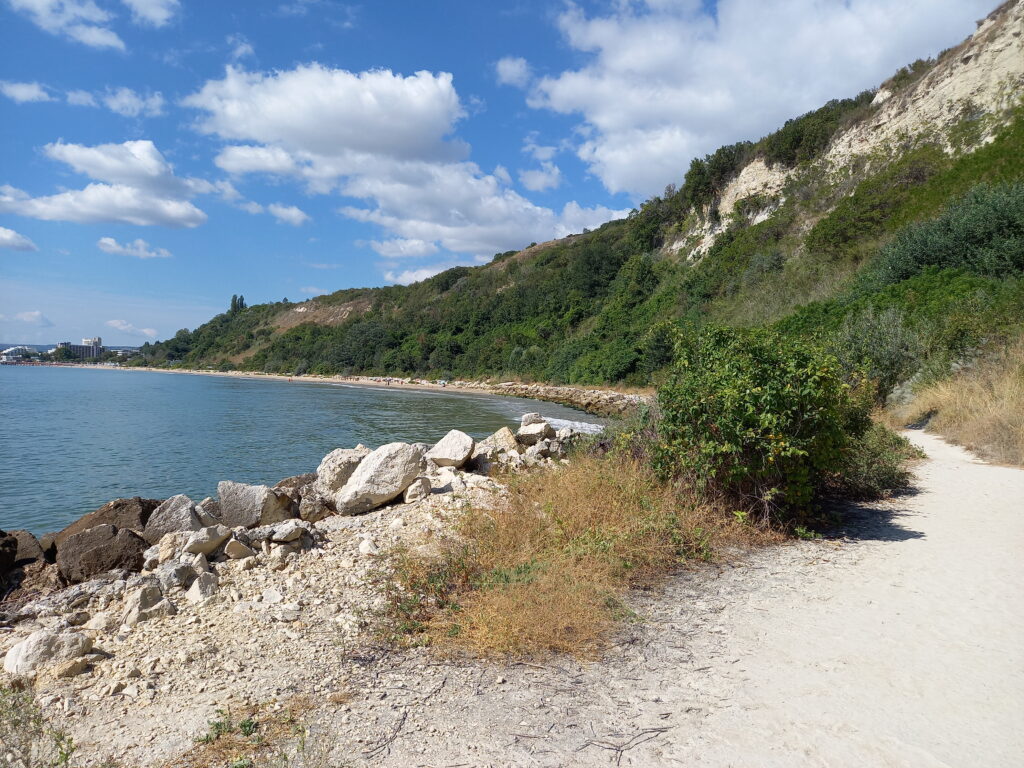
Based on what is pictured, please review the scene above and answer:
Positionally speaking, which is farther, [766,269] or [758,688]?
[766,269]

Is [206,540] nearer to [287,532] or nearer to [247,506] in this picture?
[287,532]

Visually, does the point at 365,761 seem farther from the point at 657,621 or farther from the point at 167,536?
the point at 167,536

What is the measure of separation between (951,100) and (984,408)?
25.2 m

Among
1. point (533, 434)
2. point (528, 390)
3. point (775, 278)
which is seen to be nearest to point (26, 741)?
point (533, 434)

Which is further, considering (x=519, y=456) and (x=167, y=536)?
(x=519, y=456)

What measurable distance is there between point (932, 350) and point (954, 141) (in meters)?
18.1

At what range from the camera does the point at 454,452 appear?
9727mm

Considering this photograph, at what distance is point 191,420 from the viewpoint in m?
28.3

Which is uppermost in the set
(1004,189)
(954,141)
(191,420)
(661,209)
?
(661,209)

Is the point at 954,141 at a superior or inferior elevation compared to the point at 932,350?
superior

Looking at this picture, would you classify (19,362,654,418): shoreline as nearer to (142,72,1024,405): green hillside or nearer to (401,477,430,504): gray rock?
(142,72,1024,405): green hillside

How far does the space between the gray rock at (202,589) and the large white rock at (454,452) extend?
4.44m

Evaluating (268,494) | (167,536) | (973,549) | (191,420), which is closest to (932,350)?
(973,549)

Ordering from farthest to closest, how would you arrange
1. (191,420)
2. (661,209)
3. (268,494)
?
(661,209), (191,420), (268,494)
